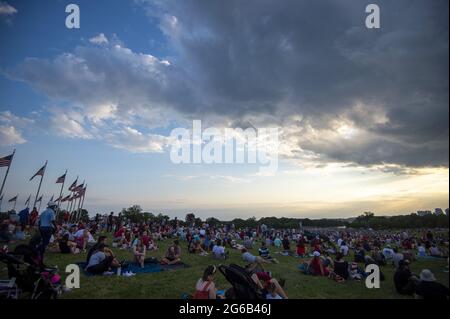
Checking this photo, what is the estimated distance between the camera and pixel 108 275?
32.6ft

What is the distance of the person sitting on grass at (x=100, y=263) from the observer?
9883 mm

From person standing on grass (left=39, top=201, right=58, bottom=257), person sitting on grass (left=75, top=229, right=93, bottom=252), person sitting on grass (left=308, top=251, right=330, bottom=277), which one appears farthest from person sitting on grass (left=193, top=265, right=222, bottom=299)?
person sitting on grass (left=75, top=229, right=93, bottom=252)

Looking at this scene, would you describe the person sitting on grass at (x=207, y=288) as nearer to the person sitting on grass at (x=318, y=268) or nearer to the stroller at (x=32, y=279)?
the stroller at (x=32, y=279)

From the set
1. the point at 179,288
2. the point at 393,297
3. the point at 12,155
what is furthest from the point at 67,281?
the point at 12,155

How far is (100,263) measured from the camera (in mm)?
9977

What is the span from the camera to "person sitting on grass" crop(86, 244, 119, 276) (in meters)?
9.88

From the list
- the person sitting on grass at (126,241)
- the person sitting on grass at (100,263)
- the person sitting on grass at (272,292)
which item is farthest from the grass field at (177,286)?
the person sitting on grass at (126,241)

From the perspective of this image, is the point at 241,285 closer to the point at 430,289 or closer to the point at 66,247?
the point at 430,289

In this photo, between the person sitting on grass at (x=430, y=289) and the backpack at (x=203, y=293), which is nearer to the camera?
the backpack at (x=203, y=293)

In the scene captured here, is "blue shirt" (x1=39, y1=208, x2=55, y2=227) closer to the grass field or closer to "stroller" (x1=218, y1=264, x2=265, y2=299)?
the grass field

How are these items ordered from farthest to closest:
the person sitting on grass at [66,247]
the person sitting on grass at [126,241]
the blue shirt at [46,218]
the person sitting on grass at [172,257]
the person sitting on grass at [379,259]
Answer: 1. the person sitting on grass at [126,241]
2. the person sitting on grass at [379,259]
3. the person sitting on grass at [66,247]
4. the person sitting on grass at [172,257]
5. the blue shirt at [46,218]
